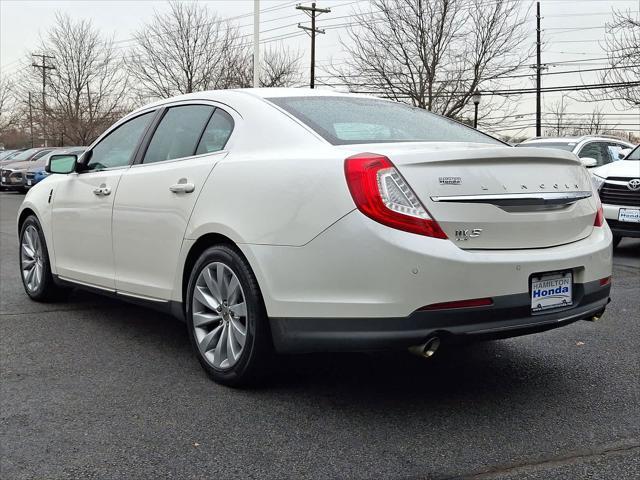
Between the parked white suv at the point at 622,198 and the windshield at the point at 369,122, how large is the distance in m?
5.37

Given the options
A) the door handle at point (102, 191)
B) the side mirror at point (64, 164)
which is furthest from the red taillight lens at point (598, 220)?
the side mirror at point (64, 164)

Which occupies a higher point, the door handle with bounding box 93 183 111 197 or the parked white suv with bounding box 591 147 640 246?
the door handle with bounding box 93 183 111 197

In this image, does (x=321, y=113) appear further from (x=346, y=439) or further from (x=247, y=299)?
(x=346, y=439)

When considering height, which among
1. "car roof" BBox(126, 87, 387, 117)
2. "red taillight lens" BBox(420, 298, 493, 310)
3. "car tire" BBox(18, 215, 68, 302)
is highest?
"car roof" BBox(126, 87, 387, 117)

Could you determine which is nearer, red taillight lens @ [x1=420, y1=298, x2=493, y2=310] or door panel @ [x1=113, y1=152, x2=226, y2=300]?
red taillight lens @ [x1=420, y1=298, x2=493, y2=310]

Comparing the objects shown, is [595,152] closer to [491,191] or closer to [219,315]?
[491,191]

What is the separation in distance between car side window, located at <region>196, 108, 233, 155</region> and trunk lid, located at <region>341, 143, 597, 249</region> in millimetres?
949

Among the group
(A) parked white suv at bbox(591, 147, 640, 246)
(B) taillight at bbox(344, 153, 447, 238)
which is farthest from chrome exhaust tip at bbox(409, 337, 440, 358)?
(A) parked white suv at bbox(591, 147, 640, 246)

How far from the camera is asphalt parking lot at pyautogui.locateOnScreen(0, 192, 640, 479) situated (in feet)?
8.96

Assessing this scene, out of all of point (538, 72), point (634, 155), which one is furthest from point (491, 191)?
point (538, 72)

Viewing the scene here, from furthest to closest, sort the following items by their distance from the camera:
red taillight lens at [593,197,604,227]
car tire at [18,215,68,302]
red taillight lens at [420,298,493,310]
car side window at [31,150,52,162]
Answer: car side window at [31,150,52,162], car tire at [18,215,68,302], red taillight lens at [593,197,604,227], red taillight lens at [420,298,493,310]

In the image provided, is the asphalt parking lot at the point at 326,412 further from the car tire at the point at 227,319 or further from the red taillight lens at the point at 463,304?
the red taillight lens at the point at 463,304

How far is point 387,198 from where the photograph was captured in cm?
298

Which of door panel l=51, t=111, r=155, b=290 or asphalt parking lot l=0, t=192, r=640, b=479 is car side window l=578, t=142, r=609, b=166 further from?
door panel l=51, t=111, r=155, b=290
